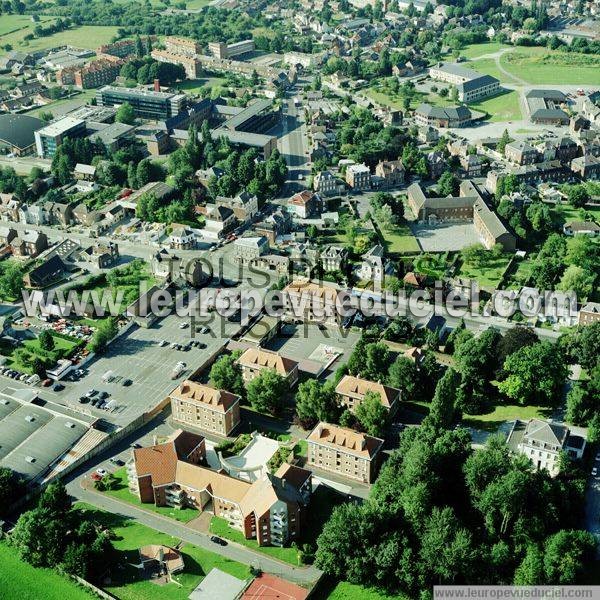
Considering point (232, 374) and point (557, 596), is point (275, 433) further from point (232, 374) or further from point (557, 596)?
point (557, 596)

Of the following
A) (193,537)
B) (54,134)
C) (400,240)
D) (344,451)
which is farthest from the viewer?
(54,134)

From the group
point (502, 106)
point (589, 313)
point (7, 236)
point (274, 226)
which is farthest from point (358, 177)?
point (502, 106)

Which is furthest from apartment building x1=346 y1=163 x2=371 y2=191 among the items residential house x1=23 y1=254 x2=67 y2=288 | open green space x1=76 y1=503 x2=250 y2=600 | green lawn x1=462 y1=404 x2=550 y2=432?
open green space x1=76 y1=503 x2=250 y2=600

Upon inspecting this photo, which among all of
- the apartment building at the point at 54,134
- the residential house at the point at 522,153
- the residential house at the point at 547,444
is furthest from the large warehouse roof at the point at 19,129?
the residential house at the point at 547,444

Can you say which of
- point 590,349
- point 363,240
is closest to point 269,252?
point 363,240

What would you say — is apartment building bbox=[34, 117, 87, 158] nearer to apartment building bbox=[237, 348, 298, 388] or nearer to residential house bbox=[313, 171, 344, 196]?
residential house bbox=[313, 171, 344, 196]

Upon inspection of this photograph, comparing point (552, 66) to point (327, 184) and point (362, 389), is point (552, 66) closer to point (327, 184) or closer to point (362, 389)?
point (327, 184)

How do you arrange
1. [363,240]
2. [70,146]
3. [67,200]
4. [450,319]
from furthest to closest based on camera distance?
[70,146] < [67,200] < [363,240] < [450,319]
